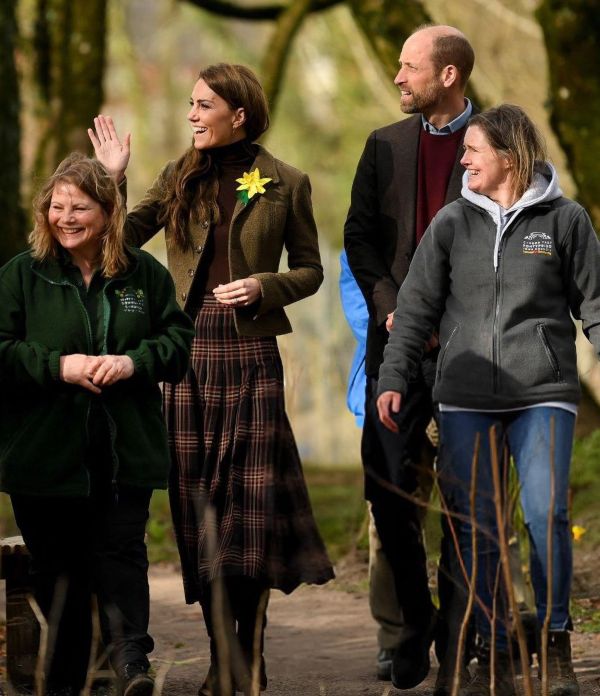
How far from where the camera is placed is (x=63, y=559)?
5.34 meters

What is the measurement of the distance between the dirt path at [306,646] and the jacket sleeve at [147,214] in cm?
149

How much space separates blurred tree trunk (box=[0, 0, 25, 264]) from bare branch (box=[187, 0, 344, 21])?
12.2 feet

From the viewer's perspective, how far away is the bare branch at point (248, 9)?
13.8 metres

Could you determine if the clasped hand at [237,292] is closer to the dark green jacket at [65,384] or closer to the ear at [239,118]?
the dark green jacket at [65,384]

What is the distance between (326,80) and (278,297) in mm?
21556

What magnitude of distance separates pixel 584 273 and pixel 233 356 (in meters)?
1.24

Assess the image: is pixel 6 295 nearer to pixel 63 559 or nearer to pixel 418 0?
pixel 63 559

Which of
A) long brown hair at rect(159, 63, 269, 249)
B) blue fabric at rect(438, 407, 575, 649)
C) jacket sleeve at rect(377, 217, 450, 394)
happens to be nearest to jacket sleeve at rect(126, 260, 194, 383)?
long brown hair at rect(159, 63, 269, 249)

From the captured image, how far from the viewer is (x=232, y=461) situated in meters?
5.67

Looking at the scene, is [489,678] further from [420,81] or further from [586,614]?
[586,614]

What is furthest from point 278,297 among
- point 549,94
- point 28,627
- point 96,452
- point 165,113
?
point 165,113

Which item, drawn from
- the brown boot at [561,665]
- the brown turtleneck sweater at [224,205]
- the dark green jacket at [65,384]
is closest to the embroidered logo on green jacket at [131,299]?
the dark green jacket at [65,384]

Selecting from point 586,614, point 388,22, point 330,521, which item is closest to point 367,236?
point 586,614

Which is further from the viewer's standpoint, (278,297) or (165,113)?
(165,113)
